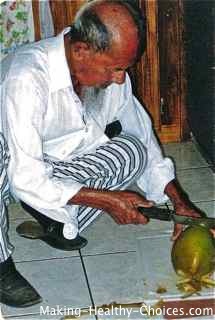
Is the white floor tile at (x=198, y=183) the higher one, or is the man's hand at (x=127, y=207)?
the man's hand at (x=127, y=207)

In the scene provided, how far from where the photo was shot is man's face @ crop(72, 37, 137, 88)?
1.72m

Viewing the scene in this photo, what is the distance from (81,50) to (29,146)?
286 millimetres

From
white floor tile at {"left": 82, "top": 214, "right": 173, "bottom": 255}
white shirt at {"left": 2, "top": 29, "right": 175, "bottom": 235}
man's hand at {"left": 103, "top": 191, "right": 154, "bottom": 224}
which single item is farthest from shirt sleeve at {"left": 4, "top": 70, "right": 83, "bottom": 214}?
white floor tile at {"left": 82, "top": 214, "right": 173, "bottom": 255}

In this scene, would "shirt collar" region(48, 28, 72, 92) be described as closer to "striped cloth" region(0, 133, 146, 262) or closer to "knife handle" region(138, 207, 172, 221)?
"striped cloth" region(0, 133, 146, 262)

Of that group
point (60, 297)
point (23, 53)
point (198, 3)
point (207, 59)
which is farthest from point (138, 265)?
point (198, 3)

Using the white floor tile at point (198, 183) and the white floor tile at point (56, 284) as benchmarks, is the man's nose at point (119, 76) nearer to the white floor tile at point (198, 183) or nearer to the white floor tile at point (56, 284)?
the white floor tile at point (56, 284)

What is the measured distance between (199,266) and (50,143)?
22.8 inches

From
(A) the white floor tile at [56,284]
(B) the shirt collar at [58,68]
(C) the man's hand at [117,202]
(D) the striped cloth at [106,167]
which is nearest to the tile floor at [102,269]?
(A) the white floor tile at [56,284]

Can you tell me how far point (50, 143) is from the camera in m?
2.02

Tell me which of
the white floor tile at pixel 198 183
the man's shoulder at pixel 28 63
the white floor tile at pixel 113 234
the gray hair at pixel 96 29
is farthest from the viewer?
the white floor tile at pixel 198 183

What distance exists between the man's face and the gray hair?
0.08 feet

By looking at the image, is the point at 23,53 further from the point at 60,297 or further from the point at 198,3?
the point at 198,3

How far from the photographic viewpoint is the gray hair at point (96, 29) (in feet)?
5.61

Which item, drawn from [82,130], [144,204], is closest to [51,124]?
[82,130]
